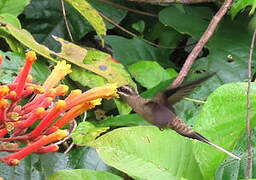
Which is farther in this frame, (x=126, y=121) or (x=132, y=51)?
(x=132, y=51)

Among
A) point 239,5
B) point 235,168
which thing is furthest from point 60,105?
point 239,5

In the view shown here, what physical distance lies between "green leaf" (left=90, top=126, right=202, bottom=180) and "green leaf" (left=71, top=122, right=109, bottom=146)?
166 millimetres

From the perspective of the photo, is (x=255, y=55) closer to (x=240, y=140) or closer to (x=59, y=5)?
(x=240, y=140)

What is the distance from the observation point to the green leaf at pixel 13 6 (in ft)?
4.76

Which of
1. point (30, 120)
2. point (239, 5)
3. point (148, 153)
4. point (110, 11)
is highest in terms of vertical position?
point (239, 5)

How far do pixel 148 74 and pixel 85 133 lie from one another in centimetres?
42

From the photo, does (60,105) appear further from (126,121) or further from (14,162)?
(126,121)

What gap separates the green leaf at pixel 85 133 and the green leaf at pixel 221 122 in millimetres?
292

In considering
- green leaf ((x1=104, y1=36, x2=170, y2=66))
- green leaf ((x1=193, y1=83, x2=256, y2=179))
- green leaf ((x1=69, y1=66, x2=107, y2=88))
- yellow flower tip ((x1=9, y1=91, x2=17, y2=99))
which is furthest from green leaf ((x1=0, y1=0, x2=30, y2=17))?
green leaf ((x1=193, y1=83, x2=256, y2=179))

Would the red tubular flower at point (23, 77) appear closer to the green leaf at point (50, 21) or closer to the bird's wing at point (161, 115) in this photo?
the bird's wing at point (161, 115)

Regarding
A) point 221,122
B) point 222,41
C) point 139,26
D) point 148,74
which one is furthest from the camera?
point 139,26

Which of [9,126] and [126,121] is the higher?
[9,126]

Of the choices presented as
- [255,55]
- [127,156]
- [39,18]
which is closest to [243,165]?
[127,156]

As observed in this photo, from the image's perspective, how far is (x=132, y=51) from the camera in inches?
68.7
